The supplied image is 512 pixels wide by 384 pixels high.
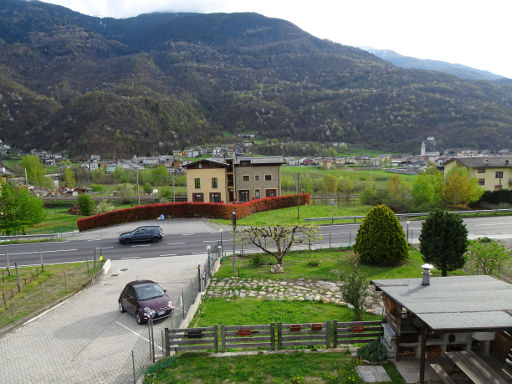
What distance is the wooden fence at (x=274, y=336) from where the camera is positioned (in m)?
11.1

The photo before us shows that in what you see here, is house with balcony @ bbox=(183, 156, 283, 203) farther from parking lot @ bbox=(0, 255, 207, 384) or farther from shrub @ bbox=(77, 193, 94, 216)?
parking lot @ bbox=(0, 255, 207, 384)

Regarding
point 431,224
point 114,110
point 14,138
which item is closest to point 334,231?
point 431,224

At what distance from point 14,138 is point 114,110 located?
7009cm

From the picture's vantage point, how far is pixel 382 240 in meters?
21.5

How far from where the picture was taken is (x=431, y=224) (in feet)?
61.0

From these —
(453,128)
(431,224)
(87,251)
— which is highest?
(453,128)

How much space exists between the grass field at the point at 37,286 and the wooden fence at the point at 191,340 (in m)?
9.16

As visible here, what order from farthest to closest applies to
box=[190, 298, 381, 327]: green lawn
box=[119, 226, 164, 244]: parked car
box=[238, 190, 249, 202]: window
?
box=[238, 190, 249, 202]: window, box=[119, 226, 164, 244]: parked car, box=[190, 298, 381, 327]: green lawn

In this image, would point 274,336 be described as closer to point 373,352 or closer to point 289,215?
point 373,352

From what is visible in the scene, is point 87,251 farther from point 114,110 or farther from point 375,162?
point 114,110

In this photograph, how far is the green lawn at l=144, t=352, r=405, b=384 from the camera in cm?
953

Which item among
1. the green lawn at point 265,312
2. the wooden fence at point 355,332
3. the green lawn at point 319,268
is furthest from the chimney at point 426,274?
the green lawn at point 319,268

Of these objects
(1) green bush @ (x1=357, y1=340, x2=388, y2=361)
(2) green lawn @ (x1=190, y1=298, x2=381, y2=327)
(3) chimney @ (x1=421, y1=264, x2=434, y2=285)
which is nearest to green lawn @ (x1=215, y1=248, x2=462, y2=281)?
(2) green lawn @ (x1=190, y1=298, x2=381, y2=327)

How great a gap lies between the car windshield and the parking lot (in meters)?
1.20
